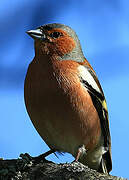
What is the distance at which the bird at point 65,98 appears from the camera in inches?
180

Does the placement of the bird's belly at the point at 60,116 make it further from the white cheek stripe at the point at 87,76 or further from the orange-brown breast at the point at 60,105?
the white cheek stripe at the point at 87,76

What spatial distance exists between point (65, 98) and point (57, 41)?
1.08 m

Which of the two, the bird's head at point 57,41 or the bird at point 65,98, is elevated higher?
the bird's head at point 57,41

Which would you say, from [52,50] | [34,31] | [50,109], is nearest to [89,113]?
[50,109]

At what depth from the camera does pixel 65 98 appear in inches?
179

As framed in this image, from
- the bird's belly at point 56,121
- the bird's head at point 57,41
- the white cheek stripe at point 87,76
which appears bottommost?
the bird's belly at point 56,121

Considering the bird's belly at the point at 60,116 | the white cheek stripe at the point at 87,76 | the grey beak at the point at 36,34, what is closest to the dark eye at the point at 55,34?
the grey beak at the point at 36,34

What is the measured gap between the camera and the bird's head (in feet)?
16.5

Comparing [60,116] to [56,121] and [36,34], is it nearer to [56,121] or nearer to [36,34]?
[56,121]

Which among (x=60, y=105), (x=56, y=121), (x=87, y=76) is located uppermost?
(x=87, y=76)

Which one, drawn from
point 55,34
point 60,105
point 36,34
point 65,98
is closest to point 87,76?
point 65,98

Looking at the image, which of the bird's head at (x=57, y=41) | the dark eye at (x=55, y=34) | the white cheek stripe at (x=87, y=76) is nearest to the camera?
the white cheek stripe at (x=87, y=76)

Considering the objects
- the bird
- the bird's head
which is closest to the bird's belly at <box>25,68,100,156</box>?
the bird

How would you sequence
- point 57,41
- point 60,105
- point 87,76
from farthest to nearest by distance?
1. point 57,41
2. point 87,76
3. point 60,105
